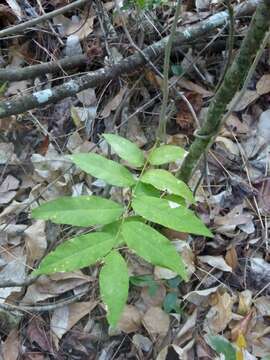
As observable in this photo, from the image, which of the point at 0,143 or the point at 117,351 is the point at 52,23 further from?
the point at 117,351

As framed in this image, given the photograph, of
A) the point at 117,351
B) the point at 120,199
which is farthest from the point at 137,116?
the point at 117,351

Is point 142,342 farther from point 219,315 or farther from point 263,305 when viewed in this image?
point 263,305

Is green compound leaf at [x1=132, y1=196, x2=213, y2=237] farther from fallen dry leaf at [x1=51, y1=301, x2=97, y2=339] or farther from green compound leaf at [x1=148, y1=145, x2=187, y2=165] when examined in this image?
fallen dry leaf at [x1=51, y1=301, x2=97, y2=339]

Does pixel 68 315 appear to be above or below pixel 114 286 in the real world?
below

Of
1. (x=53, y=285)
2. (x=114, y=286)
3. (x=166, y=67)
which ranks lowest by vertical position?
(x=53, y=285)

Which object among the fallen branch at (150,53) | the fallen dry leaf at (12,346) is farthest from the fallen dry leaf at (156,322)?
the fallen branch at (150,53)

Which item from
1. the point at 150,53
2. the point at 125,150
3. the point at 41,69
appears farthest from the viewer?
the point at 41,69

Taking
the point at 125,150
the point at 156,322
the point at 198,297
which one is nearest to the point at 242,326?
the point at 198,297

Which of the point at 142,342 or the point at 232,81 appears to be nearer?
the point at 232,81
